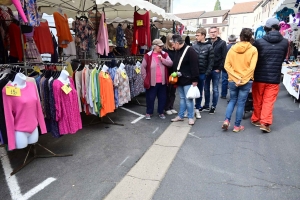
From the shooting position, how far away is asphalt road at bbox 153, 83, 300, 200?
2.42m

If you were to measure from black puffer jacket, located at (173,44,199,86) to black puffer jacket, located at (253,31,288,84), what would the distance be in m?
1.11

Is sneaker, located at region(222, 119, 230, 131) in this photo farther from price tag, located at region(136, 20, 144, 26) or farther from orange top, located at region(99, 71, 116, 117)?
price tag, located at region(136, 20, 144, 26)

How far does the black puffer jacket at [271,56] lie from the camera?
3787 millimetres

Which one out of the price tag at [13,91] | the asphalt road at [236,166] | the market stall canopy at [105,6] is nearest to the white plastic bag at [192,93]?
the asphalt road at [236,166]

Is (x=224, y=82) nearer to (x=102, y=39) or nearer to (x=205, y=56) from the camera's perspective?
(x=205, y=56)

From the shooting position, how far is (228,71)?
3.98 metres

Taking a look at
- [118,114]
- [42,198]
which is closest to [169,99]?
[118,114]

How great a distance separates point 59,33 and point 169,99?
10.2 feet

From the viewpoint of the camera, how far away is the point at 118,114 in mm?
5328

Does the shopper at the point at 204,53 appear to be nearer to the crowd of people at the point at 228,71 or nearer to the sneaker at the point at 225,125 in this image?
the crowd of people at the point at 228,71

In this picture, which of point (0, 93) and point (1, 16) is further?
point (1, 16)

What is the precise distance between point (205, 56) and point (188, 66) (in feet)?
2.22

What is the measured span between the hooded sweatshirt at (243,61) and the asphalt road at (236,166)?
3.48ft

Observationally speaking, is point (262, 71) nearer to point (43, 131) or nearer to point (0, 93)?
point (43, 131)
